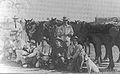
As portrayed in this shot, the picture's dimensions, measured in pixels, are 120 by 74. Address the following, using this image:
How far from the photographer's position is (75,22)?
25.6 ft

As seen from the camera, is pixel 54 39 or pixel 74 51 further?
pixel 54 39

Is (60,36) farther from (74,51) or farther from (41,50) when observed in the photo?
(41,50)

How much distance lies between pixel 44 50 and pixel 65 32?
714 mm

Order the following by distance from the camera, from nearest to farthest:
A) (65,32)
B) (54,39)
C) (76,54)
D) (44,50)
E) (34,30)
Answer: (76,54) < (65,32) < (54,39) < (44,50) < (34,30)

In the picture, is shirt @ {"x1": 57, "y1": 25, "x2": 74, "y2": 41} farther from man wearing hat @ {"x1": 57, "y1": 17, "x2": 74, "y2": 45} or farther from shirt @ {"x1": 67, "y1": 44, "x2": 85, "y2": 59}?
shirt @ {"x1": 67, "y1": 44, "x2": 85, "y2": 59}

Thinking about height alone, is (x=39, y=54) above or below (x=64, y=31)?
below

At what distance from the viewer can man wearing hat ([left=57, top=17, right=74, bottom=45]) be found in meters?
7.67

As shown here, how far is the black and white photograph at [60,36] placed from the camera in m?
7.61

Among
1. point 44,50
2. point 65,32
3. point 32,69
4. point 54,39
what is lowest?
point 32,69

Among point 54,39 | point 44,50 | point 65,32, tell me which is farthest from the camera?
point 44,50

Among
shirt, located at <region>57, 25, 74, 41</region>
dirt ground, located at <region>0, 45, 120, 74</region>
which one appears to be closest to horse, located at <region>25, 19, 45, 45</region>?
shirt, located at <region>57, 25, 74, 41</region>

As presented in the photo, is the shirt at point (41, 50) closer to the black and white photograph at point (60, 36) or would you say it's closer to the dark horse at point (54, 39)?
the black and white photograph at point (60, 36)

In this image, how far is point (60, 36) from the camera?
7.73 m

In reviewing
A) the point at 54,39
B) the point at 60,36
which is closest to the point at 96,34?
the point at 60,36
